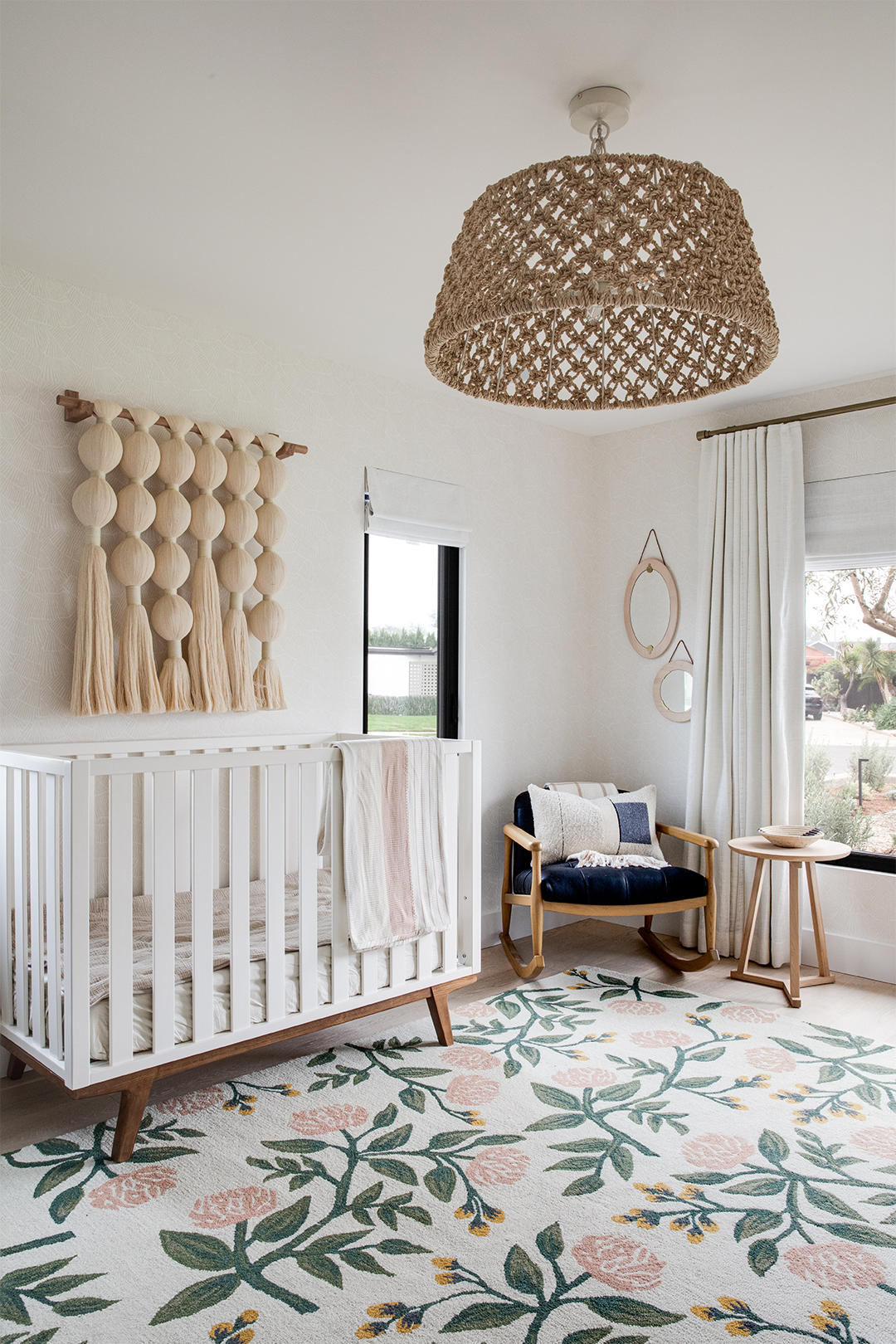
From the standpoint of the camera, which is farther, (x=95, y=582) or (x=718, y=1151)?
(x=95, y=582)

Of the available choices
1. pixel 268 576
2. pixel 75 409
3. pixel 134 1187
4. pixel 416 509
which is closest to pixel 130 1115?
pixel 134 1187


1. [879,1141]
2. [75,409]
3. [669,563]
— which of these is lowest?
[879,1141]

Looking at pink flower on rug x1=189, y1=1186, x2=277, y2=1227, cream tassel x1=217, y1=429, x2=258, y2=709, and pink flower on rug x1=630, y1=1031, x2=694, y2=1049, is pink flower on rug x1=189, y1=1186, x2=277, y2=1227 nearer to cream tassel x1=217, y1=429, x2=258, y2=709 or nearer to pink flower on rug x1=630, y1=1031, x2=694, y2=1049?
pink flower on rug x1=630, y1=1031, x2=694, y2=1049

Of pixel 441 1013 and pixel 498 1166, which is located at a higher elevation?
pixel 441 1013

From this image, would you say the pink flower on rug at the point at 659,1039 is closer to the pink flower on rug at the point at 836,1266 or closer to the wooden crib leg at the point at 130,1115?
the pink flower on rug at the point at 836,1266

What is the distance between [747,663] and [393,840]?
200 cm

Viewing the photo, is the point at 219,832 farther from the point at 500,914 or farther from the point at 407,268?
the point at 407,268

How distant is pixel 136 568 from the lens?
9.78 ft

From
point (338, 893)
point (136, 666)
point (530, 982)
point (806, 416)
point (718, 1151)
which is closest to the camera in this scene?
point (718, 1151)

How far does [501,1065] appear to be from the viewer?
2873 millimetres

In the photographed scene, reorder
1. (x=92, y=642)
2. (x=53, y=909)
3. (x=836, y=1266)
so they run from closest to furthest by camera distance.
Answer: (x=836, y=1266)
(x=53, y=909)
(x=92, y=642)

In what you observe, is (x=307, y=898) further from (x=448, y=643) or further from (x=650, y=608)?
(x=650, y=608)

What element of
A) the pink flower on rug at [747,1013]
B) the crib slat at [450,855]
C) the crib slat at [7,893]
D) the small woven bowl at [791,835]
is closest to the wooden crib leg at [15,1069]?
the crib slat at [7,893]

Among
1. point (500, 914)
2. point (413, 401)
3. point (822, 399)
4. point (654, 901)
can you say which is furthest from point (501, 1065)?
point (822, 399)
